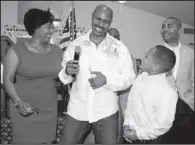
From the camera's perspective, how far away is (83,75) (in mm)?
998

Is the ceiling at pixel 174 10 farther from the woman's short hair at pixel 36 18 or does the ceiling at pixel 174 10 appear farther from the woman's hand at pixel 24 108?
the woman's hand at pixel 24 108

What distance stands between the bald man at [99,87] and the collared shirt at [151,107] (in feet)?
0.21

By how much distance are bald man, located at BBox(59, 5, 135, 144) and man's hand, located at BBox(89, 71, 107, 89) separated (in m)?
0.03

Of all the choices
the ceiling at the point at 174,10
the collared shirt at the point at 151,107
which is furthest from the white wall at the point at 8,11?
the collared shirt at the point at 151,107

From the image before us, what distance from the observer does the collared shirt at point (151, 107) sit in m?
0.88

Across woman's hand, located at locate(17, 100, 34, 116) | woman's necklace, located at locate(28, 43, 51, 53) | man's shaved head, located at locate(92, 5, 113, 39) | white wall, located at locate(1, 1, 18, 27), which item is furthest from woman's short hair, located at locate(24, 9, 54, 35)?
white wall, located at locate(1, 1, 18, 27)

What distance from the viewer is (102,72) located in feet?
3.24

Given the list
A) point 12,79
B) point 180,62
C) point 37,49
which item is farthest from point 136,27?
point 12,79

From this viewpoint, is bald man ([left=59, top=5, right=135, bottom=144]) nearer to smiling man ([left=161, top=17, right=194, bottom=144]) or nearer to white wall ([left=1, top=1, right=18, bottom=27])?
smiling man ([left=161, top=17, right=194, bottom=144])

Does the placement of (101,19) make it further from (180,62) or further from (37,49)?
(180,62)

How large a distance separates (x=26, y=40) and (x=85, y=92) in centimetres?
31

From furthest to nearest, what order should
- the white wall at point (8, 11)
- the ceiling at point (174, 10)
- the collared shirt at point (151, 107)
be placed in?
the white wall at point (8, 11) < the ceiling at point (174, 10) < the collared shirt at point (151, 107)

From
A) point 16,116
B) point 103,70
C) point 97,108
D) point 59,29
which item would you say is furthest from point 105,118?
point 59,29

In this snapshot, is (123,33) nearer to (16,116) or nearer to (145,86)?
(145,86)
